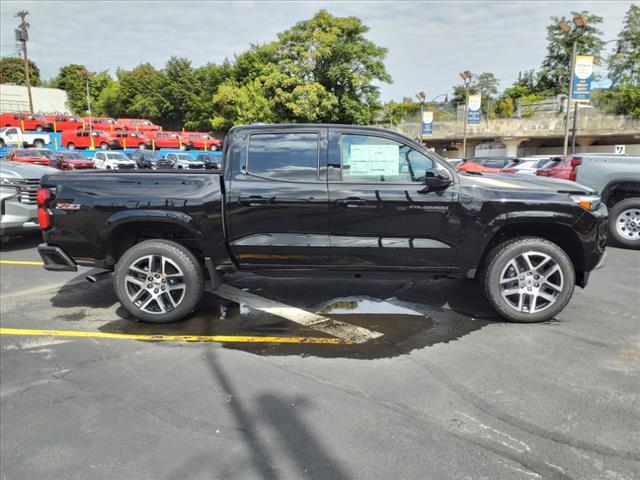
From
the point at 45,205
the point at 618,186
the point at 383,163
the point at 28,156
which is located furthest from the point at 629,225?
the point at 28,156

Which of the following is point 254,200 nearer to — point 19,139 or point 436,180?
point 436,180

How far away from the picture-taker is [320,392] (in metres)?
3.28

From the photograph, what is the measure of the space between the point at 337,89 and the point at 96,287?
157 feet

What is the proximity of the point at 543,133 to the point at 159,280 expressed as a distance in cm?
4514

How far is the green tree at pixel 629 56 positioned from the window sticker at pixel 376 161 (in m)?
67.2

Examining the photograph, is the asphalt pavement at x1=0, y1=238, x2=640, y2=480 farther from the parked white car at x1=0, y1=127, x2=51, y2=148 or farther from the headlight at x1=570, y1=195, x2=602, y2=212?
the parked white car at x1=0, y1=127, x2=51, y2=148

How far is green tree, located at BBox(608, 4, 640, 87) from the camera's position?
58188mm

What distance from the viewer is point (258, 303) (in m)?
5.27

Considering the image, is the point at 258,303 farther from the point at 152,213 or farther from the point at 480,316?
the point at 480,316

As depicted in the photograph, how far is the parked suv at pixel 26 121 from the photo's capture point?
41.9m

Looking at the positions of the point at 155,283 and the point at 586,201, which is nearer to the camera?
the point at 586,201

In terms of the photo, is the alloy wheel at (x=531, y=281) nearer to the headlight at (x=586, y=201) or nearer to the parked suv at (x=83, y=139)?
the headlight at (x=586, y=201)

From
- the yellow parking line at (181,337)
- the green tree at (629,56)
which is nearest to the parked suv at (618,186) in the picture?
the yellow parking line at (181,337)

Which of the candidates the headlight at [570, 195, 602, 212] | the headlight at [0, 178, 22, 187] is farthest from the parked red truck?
the headlight at [570, 195, 602, 212]
